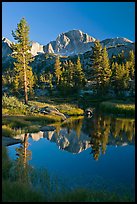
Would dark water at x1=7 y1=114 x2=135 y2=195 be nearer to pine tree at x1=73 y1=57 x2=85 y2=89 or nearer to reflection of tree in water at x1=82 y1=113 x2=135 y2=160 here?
reflection of tree in water at x1=82 y1=113 x2=135 y2=160

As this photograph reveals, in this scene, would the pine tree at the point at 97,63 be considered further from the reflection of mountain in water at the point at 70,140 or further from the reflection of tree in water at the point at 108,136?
the reflection of mountain in water at the point at 70,140

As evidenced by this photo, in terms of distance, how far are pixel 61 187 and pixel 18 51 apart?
136 ft

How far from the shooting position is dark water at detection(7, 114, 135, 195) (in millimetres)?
12258

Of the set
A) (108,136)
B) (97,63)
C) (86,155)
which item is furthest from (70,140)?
(97,63)

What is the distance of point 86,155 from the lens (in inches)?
698

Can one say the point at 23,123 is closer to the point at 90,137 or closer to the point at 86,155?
the point at 90,137

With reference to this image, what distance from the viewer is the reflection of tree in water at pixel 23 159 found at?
11.6m

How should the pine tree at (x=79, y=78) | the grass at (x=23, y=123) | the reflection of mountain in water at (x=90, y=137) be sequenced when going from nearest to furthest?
1. the reflection of mountain in water at (x=90, y=137)
2. the grass at (x=23, y=123)
3. the pine tree at (x=79, y=78)

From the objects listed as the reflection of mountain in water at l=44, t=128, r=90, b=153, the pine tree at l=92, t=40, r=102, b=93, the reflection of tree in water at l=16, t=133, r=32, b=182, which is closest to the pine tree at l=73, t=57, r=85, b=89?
the pine tree at l=92, t=40, r=102, b=93

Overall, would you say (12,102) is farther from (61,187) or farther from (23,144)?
(61,187)

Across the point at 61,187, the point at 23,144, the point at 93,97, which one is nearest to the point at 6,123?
the point at 23,144

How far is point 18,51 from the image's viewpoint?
49125mm

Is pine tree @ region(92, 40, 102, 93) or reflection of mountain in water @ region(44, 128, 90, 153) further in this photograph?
pine tree @ region(92, 40, 102, 93)

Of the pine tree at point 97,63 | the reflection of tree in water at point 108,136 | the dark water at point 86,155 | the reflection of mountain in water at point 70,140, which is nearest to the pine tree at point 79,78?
the pine tree at point 97,63
